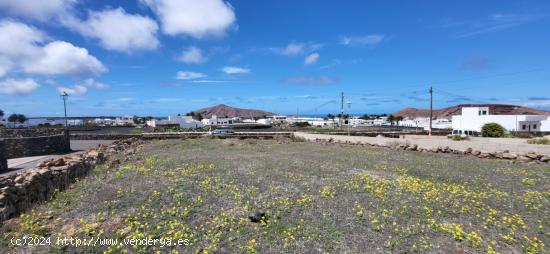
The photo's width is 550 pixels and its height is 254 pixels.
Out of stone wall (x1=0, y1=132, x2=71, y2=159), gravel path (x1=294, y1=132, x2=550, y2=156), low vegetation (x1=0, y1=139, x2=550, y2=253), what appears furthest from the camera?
stone wall (x1=0, y1=132, x2=71, y2=159)

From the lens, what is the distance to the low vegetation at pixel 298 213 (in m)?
5.60

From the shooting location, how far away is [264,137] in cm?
3594

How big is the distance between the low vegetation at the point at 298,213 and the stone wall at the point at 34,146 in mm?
15300

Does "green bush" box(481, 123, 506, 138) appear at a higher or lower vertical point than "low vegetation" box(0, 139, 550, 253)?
higher

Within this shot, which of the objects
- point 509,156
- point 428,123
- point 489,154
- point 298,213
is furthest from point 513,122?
point 298,213

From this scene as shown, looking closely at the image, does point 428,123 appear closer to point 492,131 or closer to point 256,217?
point 492,131

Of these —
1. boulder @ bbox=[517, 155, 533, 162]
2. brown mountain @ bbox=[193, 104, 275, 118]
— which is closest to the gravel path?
boulder @ bbox=[517, 155, 533, 162]

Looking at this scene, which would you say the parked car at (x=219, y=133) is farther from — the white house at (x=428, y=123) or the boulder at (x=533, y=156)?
the white house at (x=428, y=123)

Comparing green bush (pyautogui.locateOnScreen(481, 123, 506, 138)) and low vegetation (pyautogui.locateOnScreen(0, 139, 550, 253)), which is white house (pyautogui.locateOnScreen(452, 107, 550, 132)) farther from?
low vegetation (pyautogui.locateOnScreen(0, 139, 550, 253))

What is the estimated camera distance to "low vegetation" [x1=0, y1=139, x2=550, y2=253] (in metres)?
5.60

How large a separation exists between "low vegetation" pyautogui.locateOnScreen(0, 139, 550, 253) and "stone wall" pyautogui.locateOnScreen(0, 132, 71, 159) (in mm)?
15300

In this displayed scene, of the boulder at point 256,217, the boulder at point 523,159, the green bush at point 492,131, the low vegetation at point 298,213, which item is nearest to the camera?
the low vegetation at point 298,213

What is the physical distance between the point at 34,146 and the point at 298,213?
79.8 ft

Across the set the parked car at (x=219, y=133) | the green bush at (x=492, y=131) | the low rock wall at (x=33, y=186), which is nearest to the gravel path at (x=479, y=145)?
the green bush at (x=492, y=131)
